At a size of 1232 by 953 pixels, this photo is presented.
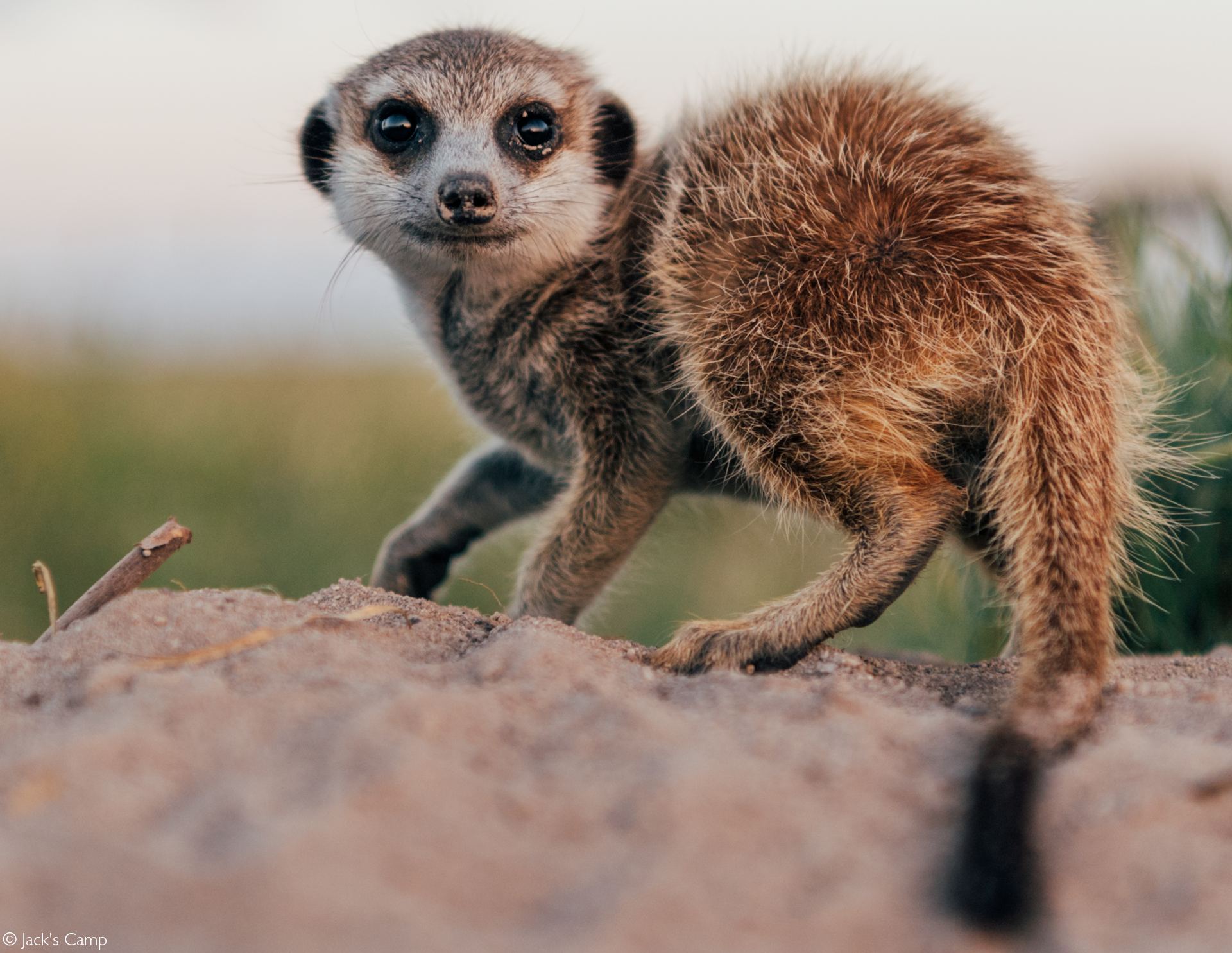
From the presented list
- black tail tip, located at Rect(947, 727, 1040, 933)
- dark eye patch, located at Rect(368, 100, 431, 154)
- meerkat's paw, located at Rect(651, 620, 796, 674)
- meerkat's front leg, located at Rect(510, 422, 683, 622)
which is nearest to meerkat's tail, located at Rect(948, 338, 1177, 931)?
black tail tip, located at Rect(947, 727, 1040, 933)

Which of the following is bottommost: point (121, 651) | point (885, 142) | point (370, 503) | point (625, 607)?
point (625, 607)

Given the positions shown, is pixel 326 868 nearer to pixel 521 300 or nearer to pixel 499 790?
pixel 499 790

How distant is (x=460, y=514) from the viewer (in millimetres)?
3887

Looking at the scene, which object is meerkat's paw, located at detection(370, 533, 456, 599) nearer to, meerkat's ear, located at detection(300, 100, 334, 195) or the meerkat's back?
meerkat's ear, located at detection(300, 100, 334, 195)

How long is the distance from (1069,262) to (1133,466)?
588 millimetres

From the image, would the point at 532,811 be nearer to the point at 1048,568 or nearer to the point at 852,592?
the point at 852,592

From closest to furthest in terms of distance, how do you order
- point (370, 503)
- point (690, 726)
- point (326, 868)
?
point (326, 868) < point (690, 726) < point (370, 503)

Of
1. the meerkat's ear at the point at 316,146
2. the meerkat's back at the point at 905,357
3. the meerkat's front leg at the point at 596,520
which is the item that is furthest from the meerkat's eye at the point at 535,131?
the meerkat's front leg at the point at 596,520

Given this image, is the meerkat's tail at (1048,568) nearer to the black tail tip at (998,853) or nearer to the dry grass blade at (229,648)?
the black tail tip at (998,853)

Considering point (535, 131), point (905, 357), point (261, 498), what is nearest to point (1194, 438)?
point (905, 357)

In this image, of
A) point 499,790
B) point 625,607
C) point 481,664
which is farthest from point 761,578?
point 499,790

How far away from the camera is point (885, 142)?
2.92m

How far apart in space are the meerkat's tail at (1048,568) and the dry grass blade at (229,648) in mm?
1219

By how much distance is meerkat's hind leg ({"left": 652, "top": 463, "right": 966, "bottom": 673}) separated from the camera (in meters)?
2.31
